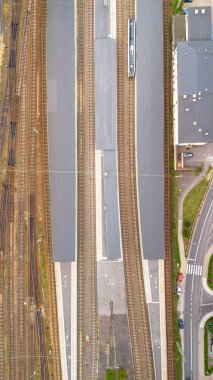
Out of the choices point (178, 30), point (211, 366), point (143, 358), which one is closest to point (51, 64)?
point (178, 30)

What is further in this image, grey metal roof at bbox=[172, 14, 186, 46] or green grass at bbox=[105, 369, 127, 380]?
green grass at bbox=[105, 369, 127, 380]

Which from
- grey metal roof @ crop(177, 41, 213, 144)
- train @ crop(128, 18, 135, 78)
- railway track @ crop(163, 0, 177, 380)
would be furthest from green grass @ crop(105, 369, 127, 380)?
train @ crop(128, 18, 135, 78)

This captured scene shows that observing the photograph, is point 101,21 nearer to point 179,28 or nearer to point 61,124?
point 179,28

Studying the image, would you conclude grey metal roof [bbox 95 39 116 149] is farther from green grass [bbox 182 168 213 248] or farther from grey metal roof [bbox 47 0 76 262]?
green grass [bbox 182 168 213 248]

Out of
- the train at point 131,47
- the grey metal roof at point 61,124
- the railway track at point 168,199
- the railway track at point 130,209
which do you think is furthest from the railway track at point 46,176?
the railway track at point 168,199

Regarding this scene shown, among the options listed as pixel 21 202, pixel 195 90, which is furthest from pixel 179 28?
pixel 21 202

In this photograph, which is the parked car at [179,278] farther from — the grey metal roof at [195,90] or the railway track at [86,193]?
the grey metal roof at [195,90]

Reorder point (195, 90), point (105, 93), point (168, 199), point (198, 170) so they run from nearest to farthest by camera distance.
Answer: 1. point (195, 90)
2. point (105, 93)
3. point (168, 199)
4. point (198, 170)
